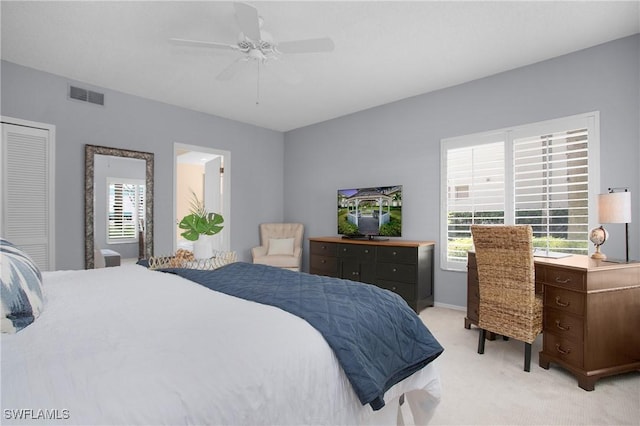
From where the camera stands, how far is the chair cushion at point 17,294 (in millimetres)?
969

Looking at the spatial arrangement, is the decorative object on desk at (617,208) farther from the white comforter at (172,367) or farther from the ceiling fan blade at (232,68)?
the ceiling fan blade at (232,68)

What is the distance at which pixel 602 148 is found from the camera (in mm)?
2955

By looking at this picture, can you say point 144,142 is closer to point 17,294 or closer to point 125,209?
point 125,209

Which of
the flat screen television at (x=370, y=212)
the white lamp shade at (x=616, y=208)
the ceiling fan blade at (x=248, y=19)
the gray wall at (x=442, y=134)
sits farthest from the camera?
the flat screen television at (x=370, y=212)

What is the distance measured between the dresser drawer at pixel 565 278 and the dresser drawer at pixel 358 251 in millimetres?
1912

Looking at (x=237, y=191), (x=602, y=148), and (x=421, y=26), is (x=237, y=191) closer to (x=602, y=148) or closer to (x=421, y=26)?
(x=421, y=26)

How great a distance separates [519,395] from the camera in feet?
6.73

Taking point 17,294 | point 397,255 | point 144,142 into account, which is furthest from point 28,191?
point 397,255

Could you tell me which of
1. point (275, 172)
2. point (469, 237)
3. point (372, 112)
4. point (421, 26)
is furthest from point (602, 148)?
point (275, 172)

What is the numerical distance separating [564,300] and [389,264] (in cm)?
184

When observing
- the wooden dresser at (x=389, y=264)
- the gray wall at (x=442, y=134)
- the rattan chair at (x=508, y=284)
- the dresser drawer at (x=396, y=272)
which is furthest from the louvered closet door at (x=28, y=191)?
the rattan chair at (x=508, y=284)

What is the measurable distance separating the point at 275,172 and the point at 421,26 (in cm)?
378

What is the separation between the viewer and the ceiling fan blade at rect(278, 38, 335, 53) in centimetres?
233

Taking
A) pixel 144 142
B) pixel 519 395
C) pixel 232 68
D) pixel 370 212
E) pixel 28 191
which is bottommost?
pixel 519 395
